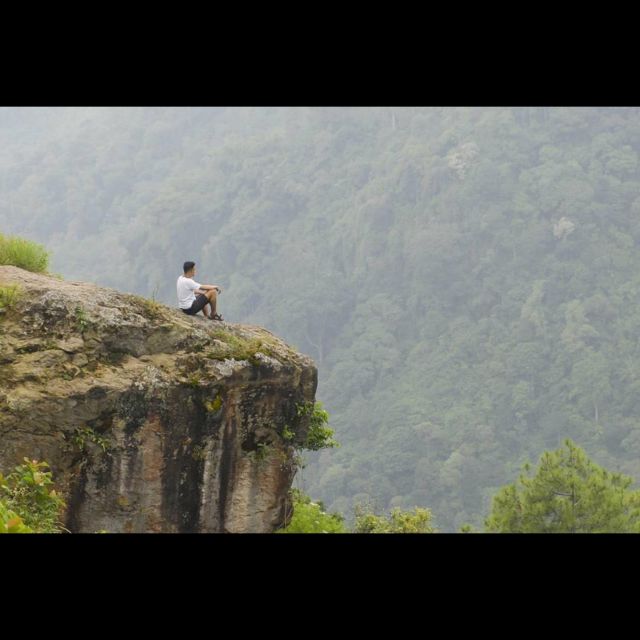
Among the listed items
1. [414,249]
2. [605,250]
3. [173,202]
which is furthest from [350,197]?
[605,250]

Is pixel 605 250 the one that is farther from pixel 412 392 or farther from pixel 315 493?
pixel 315 493

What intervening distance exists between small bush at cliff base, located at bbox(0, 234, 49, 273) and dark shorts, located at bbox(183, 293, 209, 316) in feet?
6.87

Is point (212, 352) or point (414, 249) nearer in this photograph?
point (212, 352)

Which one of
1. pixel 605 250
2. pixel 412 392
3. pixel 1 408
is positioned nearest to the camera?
pixel 1 408


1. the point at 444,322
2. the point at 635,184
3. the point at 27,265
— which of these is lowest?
the point at 27,265

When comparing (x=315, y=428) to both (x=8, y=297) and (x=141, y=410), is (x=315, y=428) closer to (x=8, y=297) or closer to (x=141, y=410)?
(x=141, y=410)

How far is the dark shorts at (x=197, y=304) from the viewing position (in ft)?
33.9

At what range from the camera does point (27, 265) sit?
10.7 m

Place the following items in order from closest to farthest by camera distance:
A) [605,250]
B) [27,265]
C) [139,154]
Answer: [27,265]
[605,250]
[139,154]

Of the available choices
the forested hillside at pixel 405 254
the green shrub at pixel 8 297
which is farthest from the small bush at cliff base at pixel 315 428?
the forested hillside at pixel 405 254

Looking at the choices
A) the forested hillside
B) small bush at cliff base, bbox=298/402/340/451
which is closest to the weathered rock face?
small bush at cliff base, bbox=298/402/340/451

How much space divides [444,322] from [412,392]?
14990 mm

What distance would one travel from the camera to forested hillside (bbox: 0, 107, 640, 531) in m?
86.2

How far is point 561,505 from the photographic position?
16594 millimetres
